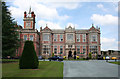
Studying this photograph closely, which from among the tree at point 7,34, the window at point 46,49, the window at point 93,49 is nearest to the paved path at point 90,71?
the tree at point 7,34

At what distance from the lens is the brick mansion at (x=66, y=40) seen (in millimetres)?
50875

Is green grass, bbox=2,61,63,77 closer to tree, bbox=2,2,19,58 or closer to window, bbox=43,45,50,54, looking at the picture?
tree, bbox=2,2,19,58

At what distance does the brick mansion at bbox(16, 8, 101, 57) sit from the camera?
2003 inches

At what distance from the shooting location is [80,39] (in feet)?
173

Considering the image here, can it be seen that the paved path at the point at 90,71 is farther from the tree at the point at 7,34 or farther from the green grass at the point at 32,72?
the tree at the point at 7,34

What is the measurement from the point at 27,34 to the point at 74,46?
18545 millimetres

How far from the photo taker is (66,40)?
51594 mm

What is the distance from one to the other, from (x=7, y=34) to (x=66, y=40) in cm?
2979

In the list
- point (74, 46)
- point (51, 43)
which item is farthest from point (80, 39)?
point (51, 43)

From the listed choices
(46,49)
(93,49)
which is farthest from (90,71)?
(93,49)

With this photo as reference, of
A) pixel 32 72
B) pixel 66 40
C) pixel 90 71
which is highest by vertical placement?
pixel 66 40

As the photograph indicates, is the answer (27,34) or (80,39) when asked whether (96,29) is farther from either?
(27,34)

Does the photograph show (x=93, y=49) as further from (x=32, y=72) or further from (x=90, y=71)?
(x=32, y=72)

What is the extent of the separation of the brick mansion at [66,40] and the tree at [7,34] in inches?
966
